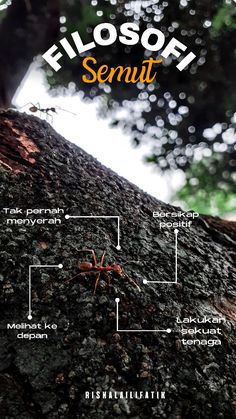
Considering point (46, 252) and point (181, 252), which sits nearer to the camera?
point (46, 252)

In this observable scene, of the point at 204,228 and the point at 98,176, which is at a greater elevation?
the point at 98,176

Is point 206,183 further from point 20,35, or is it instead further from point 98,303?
point 98,303

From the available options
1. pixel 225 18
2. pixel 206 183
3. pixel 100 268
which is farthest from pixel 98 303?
pixel 206 183

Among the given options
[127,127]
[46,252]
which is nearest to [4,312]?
[46,252]

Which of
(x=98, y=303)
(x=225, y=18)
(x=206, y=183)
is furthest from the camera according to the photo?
(x=206, y=183)

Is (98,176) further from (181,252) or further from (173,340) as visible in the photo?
(173,340)

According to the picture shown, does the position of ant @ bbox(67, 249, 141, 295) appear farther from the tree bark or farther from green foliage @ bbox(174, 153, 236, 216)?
green foliage @ bbox(174, 153, 236, 216)

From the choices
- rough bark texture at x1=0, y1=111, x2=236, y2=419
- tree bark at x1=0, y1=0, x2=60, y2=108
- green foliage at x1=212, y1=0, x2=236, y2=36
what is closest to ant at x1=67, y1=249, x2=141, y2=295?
rough bark texture at x1=0, y1=111, x2=236, y2=419
